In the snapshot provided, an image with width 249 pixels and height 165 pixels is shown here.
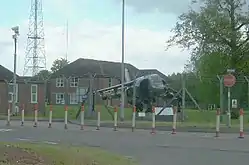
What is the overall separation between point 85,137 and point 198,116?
59.6 feet

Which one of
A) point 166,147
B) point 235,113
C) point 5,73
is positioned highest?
point 5,73

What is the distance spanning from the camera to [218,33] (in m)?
51.4

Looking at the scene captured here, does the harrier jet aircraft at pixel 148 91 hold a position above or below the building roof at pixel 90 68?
below

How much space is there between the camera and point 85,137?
68.9 ft

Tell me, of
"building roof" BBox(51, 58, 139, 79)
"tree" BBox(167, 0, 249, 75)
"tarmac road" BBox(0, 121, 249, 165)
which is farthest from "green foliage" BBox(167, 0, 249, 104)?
"building roof" BBox(51, 58, 139, 79)

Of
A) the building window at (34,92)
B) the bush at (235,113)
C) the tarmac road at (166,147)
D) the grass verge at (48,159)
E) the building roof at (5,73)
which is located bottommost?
the tarmac road at (166,147)

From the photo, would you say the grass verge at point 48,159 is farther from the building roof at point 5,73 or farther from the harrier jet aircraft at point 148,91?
the building roof at point 5,73

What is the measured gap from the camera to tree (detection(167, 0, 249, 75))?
5175 centimetres

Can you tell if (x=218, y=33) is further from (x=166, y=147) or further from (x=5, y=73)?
(x=166, y=147)

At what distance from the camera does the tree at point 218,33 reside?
2037 inches

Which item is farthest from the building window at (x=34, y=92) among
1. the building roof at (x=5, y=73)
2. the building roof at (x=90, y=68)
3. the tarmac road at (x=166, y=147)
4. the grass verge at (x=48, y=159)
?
the building roof at (x=90, y=68)

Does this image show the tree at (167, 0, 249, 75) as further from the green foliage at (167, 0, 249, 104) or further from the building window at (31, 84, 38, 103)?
the building window at (31, 84, 38, 103)

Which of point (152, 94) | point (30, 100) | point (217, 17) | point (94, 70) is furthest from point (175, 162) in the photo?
point (94, 70)

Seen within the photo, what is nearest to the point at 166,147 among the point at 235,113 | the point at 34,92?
the point at 235,113
